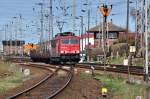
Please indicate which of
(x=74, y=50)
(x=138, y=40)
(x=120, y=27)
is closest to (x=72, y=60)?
(x=74, y=50)

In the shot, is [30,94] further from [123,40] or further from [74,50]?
[123,40]

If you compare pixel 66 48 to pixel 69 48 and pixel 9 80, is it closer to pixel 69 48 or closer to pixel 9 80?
pixel 69 48

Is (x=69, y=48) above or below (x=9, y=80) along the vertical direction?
above

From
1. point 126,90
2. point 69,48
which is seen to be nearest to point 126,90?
point 126,90

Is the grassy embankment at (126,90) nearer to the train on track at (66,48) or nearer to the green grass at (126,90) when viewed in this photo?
the green grass at (126,90)

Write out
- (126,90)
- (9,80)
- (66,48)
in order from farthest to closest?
1. (66,48)
2. (9,80)
3. (126,90)

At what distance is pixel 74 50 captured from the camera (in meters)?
57.5

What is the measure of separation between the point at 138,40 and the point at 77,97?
50.0 metres

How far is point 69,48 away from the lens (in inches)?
2250

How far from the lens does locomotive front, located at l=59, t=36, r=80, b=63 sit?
57044mm

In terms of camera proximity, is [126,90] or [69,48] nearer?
[126,90]

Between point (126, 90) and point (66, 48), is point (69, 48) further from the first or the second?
point (126, 90)

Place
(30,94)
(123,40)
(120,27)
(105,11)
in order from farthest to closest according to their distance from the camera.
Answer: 1. (120,27)
2. (123,40)
3. (105,11)
4. (30,94)

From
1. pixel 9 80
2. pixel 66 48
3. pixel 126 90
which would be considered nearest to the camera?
pixel 126 90
